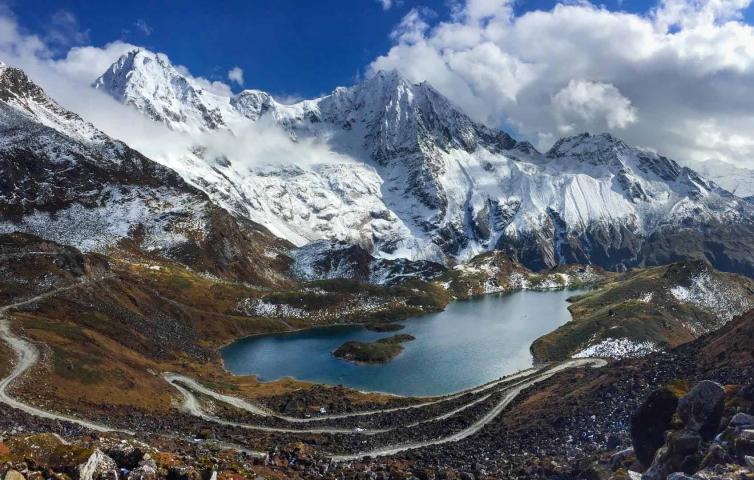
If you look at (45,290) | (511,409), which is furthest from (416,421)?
(45,290)

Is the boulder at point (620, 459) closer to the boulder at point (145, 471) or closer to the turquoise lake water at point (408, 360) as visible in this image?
the boulder at point (145, 471)

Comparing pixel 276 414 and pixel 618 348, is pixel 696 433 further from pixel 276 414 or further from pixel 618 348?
pixel 618 348

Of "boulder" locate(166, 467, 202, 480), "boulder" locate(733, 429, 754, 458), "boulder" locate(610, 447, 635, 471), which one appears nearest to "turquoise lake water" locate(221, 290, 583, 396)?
"boulder" locate(610, 447, 635, 471)

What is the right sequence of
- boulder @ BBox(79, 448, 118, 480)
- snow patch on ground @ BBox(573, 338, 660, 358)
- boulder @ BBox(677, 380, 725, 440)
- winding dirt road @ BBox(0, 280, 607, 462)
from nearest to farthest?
boulder @ BBox(79, 448, 118, 480) → boulder @ BBox(677, 380, 725, 440) → winding dirt road @ BBox(0, 280, 607, 462) → snow patch on ground @ BBox(573, 338, 660, 358)

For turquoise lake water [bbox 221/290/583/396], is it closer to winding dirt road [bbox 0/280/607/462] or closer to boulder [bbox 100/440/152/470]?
winding dirt road [bbox 0/280/607/462]

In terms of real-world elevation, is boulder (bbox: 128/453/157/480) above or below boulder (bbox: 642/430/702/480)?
Answer: above

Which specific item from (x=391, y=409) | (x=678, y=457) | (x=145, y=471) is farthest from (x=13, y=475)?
(x=391, y=409)

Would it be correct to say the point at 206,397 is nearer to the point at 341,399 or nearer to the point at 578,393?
the point at 341,399

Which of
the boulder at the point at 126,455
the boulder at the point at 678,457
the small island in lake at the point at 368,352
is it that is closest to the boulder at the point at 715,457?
the boulder at the point at 678,457

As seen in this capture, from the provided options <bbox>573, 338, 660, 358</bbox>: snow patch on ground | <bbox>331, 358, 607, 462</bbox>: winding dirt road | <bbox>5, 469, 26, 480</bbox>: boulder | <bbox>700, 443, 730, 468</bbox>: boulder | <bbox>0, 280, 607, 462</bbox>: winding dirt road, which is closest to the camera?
<bbox>5, 469, 26, 480</bbox>: boulder
